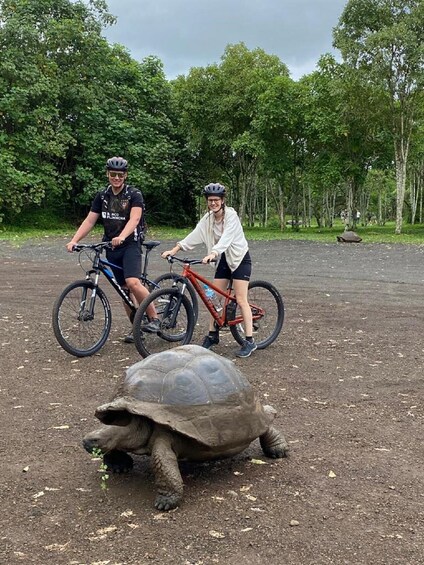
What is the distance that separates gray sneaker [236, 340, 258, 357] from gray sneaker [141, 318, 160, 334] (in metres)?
0.94

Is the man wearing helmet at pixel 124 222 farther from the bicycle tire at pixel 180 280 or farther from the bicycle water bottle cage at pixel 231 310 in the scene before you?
the bicycle water bottle cage at pixel 231 310

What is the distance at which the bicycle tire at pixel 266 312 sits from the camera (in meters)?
7.34

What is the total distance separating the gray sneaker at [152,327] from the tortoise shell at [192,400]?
2723 mm

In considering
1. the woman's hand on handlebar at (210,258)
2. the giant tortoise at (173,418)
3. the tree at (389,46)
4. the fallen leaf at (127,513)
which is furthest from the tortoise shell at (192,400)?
the tree at (389,46)

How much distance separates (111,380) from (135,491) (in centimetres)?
231

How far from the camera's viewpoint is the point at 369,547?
9.80ft

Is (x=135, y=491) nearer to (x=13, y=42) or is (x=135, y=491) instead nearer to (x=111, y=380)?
(x=111, y=380)

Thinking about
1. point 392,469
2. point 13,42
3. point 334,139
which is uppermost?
point 13,42

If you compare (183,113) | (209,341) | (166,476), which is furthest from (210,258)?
(183,113)

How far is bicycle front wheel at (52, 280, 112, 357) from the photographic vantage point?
21.8 ft

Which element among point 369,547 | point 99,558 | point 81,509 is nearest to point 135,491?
point 81,509

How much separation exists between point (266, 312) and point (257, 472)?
3593mm

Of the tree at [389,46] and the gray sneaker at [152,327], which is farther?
the tree at [389,46]

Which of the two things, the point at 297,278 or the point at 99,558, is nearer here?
the point at 99,558
